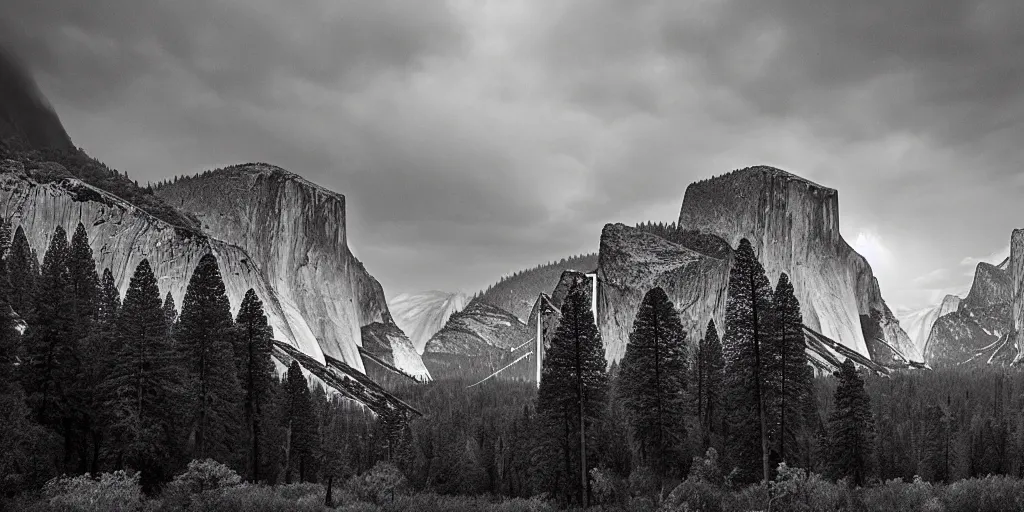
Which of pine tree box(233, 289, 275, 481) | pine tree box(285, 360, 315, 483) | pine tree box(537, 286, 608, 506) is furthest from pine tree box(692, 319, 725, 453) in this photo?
pine tree box(233, 289, 275, 481)

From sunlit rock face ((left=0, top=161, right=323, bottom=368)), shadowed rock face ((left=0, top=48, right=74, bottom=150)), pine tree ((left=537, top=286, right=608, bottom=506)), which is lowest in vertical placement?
pine tree ((left=537, top=286, right=608, bottom=506))

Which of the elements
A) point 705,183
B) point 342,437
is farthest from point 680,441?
point 705,183

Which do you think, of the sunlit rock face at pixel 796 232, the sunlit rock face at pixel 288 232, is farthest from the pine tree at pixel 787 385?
the sunlit rock face at pixel 796 232

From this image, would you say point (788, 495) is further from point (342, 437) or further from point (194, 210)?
point (194, 210)

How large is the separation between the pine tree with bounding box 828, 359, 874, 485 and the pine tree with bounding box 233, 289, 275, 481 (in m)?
34.4

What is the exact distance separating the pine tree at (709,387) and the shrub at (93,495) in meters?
39.2

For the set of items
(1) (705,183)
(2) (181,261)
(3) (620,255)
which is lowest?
(2) (181,261)

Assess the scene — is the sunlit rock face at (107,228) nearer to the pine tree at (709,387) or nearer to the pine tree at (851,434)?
the pine tree at (709,387)

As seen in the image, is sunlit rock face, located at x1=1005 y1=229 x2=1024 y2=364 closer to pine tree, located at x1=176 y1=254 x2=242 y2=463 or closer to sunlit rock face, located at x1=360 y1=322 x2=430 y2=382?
sunlit rock face, located at x1=360 y1=322 x2=430 y2=382

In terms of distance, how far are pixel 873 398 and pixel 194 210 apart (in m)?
112

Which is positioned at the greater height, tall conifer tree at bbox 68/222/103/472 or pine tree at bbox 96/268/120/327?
pine tree at bbox 96/268/120/327

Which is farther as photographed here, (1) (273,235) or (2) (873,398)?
(1) (273,235)

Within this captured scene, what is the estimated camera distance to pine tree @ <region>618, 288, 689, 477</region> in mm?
45438

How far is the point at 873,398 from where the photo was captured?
281 feet
